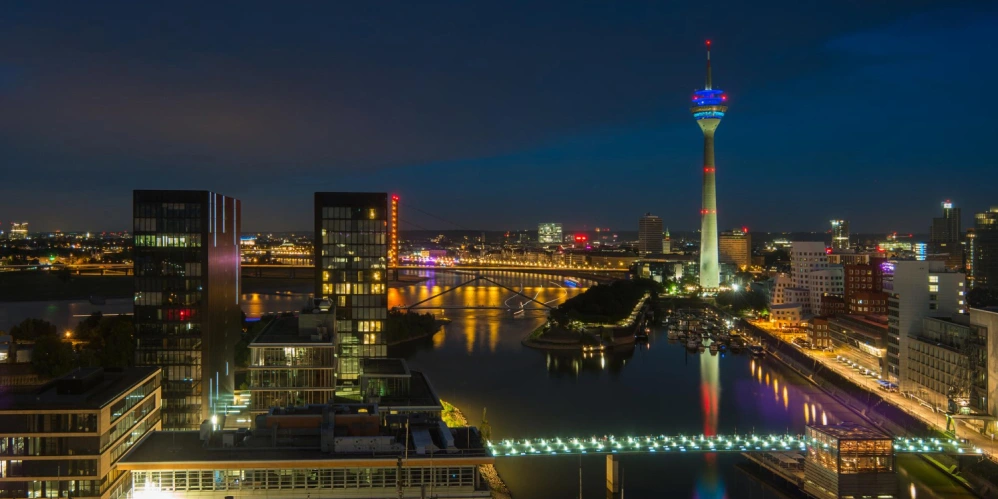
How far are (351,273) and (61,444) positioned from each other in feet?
13.6

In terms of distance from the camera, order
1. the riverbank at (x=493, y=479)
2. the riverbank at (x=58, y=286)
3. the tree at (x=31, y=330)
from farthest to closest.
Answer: the riverbank at (x=58, y=286) < the tree at (x=31, y=330) < the riverbank at (x=493, y=479)

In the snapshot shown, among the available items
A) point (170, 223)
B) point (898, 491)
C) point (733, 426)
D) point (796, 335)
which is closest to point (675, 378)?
point (733, 426)

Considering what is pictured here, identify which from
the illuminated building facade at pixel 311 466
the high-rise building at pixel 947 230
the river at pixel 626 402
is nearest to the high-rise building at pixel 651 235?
the high-rise building at pixel 947 230

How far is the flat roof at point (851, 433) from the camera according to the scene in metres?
6.53

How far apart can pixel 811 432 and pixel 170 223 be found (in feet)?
20.9

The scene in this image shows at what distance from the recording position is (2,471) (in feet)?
16.6

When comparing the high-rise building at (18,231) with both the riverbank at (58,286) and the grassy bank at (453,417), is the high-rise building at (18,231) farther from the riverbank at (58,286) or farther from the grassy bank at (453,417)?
the grassy bank at (453,417)

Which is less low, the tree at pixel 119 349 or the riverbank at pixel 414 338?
the tree at pixel 119 349

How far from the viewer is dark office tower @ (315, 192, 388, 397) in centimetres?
898

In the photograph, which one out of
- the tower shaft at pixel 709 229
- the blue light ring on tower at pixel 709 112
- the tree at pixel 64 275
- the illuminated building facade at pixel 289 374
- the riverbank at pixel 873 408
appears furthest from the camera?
the blue light ring on tower at pixel 709 112

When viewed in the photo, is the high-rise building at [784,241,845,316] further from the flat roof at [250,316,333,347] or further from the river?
the flat roof at [250,316,333,347]

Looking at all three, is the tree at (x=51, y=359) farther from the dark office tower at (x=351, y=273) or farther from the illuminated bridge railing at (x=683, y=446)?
the illuminated bridge railing at (x=683, y=446)

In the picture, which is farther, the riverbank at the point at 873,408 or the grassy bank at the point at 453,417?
the grassy bank at the point at 453,417

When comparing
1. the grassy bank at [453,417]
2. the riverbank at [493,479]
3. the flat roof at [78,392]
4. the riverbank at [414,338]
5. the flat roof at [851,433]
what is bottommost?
the riverbank at [493,479]
